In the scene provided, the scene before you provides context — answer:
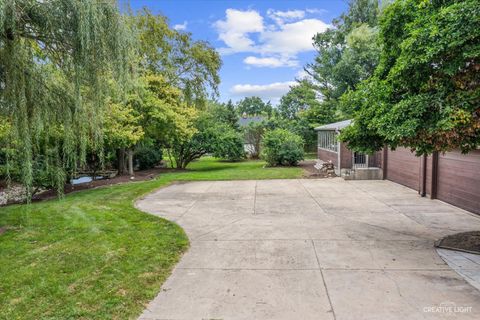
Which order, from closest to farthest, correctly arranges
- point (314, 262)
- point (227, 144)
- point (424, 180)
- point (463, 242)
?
point (314, 262) → point (463, 242) → point (424, 180) → point (227, 144)

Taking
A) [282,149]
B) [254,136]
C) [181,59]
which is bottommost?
[282,149]

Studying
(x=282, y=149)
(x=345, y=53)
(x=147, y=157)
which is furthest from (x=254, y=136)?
(x=147, y=157)

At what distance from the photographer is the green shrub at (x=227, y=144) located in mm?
18219

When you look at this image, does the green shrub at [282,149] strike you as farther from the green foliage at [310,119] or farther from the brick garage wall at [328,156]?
the green foliage at [310,119]

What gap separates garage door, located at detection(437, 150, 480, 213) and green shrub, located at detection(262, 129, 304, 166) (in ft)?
32.7

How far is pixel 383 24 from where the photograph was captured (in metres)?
5.31

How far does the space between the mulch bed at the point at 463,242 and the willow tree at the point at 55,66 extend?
594cm

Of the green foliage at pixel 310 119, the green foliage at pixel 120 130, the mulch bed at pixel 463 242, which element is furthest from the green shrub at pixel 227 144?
the mulch bed at pixel 463 242

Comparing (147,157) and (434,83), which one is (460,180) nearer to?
(434,83)

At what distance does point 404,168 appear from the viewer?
11.6 m

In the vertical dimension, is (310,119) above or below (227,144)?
above

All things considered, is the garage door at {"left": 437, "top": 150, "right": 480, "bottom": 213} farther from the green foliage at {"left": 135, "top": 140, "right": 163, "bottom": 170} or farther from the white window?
the green foliage at {"left": 135, "top": 140, "right": 163, "bottom": 170}

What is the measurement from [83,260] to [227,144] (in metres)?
14.4

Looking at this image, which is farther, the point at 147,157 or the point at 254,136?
the point at 254,136
